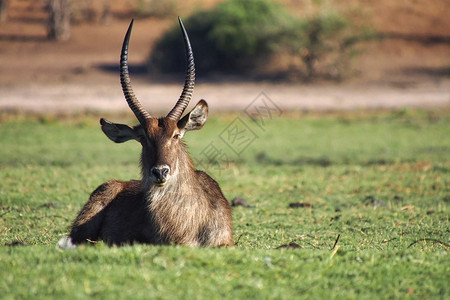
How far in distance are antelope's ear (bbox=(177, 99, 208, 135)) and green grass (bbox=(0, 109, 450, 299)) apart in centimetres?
156

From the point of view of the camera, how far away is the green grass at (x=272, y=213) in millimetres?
5637

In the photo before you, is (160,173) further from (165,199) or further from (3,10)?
(3,10)

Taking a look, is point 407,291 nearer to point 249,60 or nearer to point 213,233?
point 213,233

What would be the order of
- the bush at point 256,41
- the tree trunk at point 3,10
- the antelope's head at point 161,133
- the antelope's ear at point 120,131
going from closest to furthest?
the antelope's head at point 161,133 → the antelope's ear at point 120,131 → the bush at point 256,41 → the tree trunk at point 3,10

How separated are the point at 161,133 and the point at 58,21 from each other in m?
30.2

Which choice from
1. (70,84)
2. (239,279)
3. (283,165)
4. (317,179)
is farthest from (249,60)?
(239,279)

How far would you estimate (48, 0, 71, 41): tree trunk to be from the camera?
35.6m

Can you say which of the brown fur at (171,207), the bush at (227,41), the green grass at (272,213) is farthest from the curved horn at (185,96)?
the bush at (227,41)

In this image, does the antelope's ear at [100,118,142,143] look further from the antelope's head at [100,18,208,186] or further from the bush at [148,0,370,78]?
the bush at [148,0,370,78]

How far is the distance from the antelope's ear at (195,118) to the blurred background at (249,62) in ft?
52.0

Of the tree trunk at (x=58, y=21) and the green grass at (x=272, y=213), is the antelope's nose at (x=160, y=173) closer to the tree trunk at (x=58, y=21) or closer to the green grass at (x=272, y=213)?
the green grass at (x=272, y=213)

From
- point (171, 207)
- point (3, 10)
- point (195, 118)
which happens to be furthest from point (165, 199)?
point (3, 10)

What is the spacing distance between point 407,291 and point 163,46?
2547 centimetres

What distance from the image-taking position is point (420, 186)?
38.6 feet
